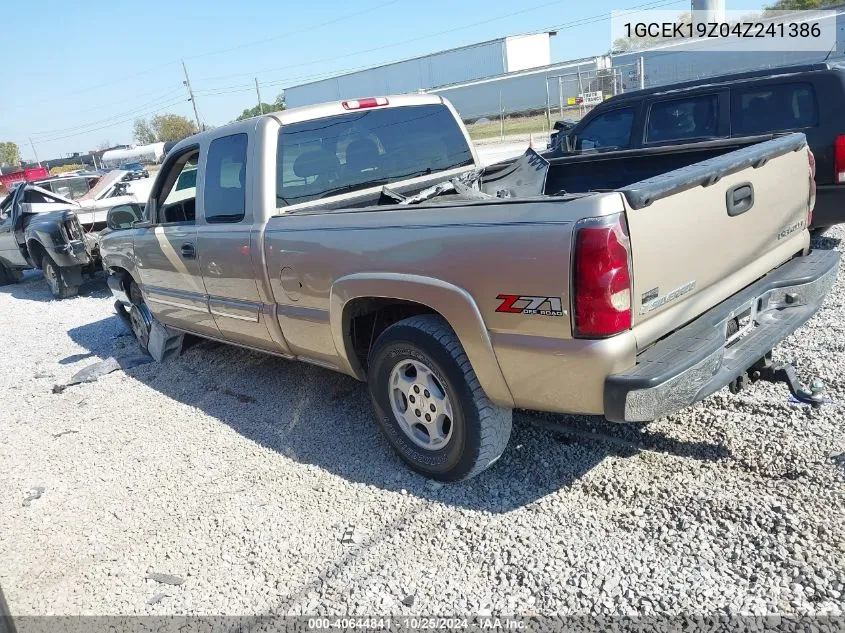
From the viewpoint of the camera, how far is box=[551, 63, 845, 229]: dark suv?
589cm

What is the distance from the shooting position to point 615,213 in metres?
2.39

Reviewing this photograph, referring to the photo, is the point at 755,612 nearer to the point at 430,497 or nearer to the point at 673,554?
the point at 673,554

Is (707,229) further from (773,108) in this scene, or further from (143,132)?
(143,132)

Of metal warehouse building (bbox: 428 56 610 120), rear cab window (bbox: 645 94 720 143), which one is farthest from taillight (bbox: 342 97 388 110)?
metal warehouse building (bbox: 428 56 610 120)

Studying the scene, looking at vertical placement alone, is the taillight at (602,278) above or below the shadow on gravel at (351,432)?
above

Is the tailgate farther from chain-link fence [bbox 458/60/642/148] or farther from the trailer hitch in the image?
chain-link fence [bbox 458/60/642/148]

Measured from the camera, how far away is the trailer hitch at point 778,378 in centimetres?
322

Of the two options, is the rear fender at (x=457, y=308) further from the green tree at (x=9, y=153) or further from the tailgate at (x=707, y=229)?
the green tree at (x=9, y=153)

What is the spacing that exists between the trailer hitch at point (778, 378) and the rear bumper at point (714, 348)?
23 centimetres

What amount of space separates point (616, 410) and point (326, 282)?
1.74 m

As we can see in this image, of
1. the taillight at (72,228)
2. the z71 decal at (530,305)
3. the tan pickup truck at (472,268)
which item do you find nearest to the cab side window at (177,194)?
the tan pickup truck at (472,268)

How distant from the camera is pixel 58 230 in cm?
937

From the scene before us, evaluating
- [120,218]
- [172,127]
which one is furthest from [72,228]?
[172,127]

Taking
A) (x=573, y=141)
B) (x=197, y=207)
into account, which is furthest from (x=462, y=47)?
(x=197, y=207)
